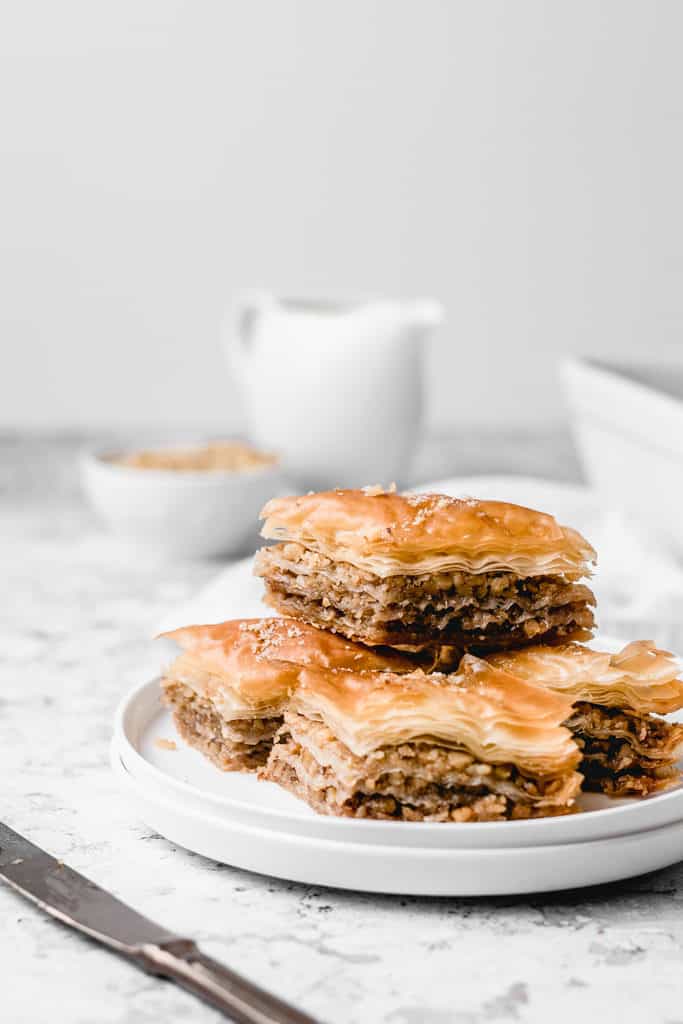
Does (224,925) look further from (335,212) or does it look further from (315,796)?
(335,212)

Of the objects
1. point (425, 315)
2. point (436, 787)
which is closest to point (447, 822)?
point (436, 787)

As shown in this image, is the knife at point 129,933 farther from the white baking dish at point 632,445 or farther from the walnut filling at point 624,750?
the white baking dish at point 632,445

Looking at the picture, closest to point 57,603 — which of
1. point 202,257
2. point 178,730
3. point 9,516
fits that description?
point 9,516

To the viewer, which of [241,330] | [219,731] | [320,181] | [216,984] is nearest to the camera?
[216,984]

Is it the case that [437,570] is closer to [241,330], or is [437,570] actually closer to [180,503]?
[180,503]

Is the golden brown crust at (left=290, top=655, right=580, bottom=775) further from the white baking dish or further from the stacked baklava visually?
the white baking dish

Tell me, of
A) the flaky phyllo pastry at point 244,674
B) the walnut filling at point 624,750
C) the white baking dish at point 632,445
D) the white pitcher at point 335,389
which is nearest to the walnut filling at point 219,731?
the flaky phyllo pastry at point 244,674
